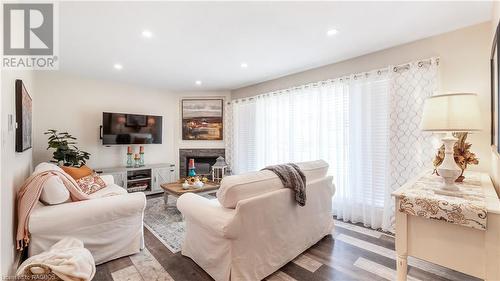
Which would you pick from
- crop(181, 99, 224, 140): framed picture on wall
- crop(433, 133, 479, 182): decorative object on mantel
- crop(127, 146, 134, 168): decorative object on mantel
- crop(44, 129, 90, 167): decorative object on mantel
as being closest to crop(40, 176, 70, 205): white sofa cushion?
crop(44, 129, 90, 167): decorative object on mantel

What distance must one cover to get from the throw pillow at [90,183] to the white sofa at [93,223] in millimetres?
913

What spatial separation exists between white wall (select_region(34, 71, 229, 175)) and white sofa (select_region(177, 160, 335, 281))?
3352 mm

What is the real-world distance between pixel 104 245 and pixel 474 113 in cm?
317

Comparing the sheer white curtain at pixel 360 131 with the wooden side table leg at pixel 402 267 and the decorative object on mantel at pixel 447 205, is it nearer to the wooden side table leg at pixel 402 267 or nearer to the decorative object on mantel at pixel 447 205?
the decorative object on mantel at pixel 447 205

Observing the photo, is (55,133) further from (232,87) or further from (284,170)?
(284,170)

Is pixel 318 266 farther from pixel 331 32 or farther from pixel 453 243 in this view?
pixel 331 32

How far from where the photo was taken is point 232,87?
5.09m

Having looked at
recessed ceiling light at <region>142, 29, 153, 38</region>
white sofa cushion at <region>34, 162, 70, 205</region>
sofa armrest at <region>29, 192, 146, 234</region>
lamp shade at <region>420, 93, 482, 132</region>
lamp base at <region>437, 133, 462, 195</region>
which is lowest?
sofa armrest at <region>29, 192, 146, 234</region>

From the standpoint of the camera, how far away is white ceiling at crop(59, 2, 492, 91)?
6.42ft

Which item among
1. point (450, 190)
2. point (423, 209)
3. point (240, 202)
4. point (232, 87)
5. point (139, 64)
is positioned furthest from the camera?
point (232, 87)

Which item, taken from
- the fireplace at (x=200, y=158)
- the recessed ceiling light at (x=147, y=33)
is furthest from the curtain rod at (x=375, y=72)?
the recessed ceiling light at (x=147, y=33)

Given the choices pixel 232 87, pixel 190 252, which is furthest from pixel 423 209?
pixel 232 87

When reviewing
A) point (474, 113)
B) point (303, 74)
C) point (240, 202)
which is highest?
point (303, 74)

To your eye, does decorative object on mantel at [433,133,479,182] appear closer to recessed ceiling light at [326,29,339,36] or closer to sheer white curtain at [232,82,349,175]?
sheer white curtain at [232,82,349,175]
